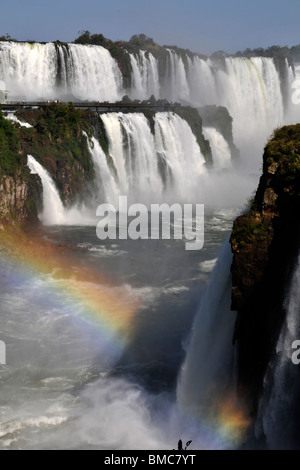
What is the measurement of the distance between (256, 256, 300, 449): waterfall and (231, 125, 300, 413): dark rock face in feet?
1.81

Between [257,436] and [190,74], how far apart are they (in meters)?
61.9

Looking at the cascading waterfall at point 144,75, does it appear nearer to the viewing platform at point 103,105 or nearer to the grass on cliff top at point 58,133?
the viewing platform at point 103,105

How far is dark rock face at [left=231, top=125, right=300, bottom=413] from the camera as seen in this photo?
1232 cm

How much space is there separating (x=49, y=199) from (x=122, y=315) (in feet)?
49.1

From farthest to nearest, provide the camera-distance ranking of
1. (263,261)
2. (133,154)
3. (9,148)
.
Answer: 1. (133,154)
2. (9,148)
3. (263,261)

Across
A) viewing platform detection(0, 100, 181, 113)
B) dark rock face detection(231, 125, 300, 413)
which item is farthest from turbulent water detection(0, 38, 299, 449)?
viewing platform detection(0, 100, 181, 113)

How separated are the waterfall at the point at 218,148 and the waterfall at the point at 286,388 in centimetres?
4830

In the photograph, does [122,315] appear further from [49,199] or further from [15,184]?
[49,199]

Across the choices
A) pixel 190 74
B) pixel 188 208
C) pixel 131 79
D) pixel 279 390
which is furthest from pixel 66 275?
pixel 190 74

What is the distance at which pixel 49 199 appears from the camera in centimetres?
3500

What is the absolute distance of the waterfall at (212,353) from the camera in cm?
1424

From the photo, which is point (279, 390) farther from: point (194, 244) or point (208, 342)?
point (194, 244)

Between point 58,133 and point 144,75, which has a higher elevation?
point 144,75

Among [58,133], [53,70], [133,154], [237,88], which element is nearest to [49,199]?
[58,133]
